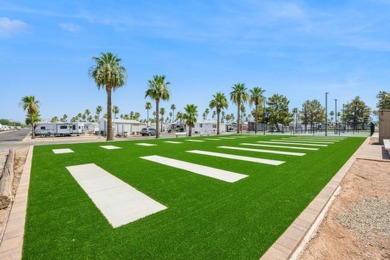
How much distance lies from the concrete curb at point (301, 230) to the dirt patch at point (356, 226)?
0.09m

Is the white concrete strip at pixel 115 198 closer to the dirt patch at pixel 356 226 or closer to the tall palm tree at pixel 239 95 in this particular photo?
the dirt patch at pixel 356 226

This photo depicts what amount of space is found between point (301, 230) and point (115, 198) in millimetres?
3662

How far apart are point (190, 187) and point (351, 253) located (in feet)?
10.8

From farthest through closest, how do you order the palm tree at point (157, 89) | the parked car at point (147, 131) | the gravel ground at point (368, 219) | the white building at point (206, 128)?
the white building at point (206, 128)
the parked car at point (147, 131)
the palm tree at point (157, 89)
the gravel ground at point (368, 219)

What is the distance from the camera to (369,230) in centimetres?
369

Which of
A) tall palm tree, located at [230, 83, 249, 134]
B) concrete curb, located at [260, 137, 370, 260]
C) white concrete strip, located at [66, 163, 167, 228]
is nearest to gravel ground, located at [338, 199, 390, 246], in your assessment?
concrete curb, located at [260, 137, 370, 260]

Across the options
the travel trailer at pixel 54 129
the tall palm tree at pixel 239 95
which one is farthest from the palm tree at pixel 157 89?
the travel trailer at pixel 54 129

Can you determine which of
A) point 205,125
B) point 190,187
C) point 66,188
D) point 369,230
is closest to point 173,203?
point 190,187

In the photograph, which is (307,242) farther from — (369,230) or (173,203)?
(173,203)

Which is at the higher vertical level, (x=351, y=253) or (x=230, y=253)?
(x=230, y=253)

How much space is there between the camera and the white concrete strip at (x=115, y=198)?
3773mm

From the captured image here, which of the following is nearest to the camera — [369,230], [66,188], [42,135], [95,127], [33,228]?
[33,228]

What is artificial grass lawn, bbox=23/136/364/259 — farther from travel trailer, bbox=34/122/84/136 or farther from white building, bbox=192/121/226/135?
travel trailer, bbox=34/122/84/136

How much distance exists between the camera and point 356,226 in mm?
3834
